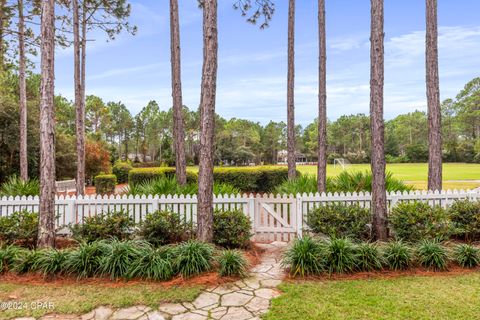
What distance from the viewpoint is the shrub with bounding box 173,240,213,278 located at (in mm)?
4250

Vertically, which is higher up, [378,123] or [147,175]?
[378,123]

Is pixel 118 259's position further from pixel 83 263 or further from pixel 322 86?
pixel 322 86

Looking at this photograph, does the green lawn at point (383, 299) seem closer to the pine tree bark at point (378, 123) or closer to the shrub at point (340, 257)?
the shrub at point (340, 257)

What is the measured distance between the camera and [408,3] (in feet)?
33.3

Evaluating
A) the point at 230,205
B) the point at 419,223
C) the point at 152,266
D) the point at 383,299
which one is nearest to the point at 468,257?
the point at 419,223

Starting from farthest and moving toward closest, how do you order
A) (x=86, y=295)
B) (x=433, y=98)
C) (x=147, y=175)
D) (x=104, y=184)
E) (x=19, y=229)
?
(x=104, y=184)
(x=147, y=175)
(x=433, y=98)
(x=19, y=229)
(x=86, y=295)

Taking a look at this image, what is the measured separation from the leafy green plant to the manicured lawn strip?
25 cm

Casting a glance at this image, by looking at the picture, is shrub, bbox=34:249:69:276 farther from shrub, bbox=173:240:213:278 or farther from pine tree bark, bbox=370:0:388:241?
pine tree bark, bbox=370:0:388:241

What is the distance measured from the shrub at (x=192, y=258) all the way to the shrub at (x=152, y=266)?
4.6 inches

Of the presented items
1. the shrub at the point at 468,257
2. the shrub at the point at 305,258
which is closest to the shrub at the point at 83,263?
the shrub at the point at 305,258

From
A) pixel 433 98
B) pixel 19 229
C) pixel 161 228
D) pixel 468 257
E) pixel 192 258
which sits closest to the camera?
pixel 192 258

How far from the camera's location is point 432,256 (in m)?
4.53

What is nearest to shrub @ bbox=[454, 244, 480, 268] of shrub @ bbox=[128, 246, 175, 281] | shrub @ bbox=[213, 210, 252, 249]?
shrub @ bbox=[213, 210, 252, 249]

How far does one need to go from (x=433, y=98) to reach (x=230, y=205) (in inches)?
234
